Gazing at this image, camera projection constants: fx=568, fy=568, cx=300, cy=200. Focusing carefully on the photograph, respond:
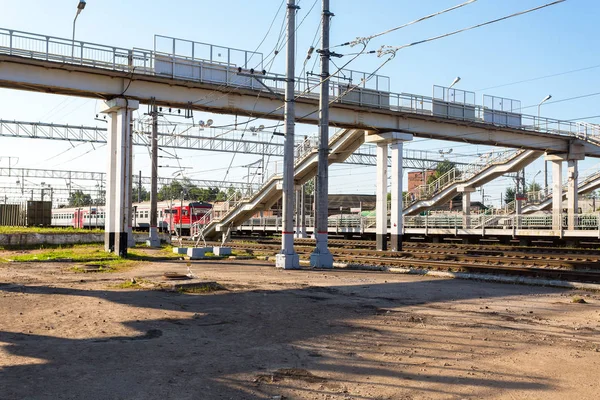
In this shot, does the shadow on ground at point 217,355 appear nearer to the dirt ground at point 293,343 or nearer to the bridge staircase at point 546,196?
the dirt ground at point 293,343

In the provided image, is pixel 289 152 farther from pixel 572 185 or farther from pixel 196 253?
pixel 572 185

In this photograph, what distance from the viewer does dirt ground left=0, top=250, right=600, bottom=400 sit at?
6.24 m

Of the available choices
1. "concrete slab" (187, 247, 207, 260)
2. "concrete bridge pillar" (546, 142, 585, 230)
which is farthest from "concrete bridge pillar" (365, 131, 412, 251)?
"concrete bridge pillar" (546, 142, 585, 230)

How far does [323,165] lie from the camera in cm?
2200

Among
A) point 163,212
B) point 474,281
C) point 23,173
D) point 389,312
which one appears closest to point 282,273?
point 474,281

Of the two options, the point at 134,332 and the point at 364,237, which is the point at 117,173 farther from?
the point at 364,237

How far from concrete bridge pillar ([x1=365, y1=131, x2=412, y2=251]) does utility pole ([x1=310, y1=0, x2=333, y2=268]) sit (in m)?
9.10

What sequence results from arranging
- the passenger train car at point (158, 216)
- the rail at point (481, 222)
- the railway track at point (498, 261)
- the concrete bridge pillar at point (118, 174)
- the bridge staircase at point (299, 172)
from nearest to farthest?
the railway track at point (498, 261) → the concrete bridge pillar at point (118, 174) → the rail at point (481, 222) → the bridge staircase at point (299, 172) → the passenger train car at point (158, 216)

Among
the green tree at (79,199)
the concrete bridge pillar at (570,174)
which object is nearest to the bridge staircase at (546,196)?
the concrete bridge pillar at (570,174)

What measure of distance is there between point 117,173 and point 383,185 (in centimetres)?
1416

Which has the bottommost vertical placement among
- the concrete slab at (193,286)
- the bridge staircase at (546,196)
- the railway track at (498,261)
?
the concrete slab at (193,286)

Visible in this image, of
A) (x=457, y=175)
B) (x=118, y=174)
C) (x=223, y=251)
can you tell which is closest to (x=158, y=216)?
(x=457, y=175)

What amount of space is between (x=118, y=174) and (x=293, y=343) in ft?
62.0

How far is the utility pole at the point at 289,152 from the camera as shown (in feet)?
69.5
